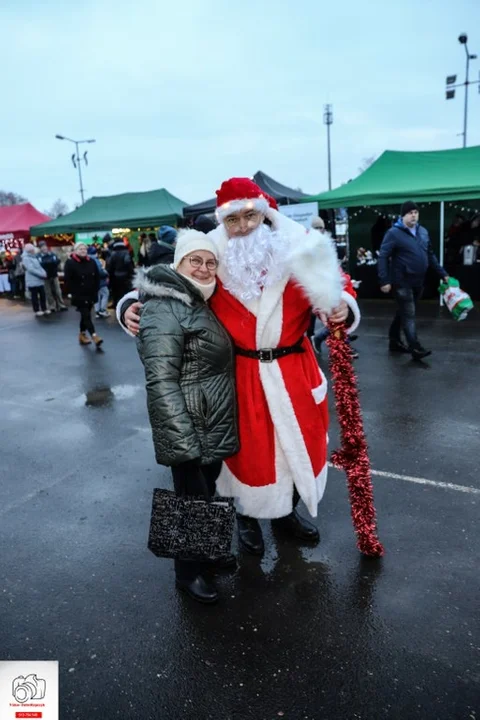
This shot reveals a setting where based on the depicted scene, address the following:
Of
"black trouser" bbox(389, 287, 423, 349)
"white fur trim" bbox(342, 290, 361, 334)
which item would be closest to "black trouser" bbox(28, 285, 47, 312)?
"black trouser" bbox(389, 287, 423, 349)

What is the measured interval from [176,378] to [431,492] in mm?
2132

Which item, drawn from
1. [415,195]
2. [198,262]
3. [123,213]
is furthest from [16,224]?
[198,262]

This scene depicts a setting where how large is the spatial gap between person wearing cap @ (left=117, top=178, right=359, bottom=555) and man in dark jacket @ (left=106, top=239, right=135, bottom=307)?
948 cm

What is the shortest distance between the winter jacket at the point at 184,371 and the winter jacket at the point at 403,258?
4917 mm

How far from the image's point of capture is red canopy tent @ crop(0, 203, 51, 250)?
20230mm

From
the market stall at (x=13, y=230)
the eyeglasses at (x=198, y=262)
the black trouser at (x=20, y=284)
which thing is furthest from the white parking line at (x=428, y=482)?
the market stall at (x=13, y=230)

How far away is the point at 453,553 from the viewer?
2965mm

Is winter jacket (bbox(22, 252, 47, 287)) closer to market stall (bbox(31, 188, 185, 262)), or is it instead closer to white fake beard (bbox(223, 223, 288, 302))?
market stall (bbox(31, 188, 185, 262))

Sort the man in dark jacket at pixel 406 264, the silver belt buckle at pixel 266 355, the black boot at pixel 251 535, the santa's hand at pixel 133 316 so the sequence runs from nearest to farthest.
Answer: the silver belt buckle at pixel 266 355, the santa's hand at pixel 133 316, the black boot at pixel 251 535, the man in dark jacket at pixel 406 264

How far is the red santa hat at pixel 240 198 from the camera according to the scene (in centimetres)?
265

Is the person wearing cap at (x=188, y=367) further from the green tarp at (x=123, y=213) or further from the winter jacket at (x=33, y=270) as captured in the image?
the green tarp at (x=123, y=213)

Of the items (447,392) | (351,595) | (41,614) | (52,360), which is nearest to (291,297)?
(351,595)

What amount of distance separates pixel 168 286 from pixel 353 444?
1.24 meters

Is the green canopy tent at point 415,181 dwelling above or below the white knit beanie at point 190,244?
above
